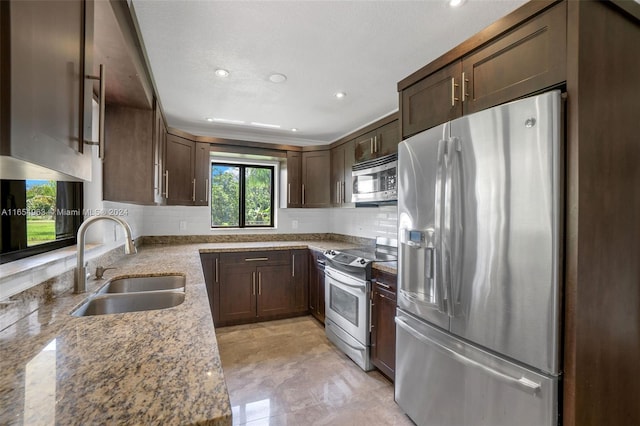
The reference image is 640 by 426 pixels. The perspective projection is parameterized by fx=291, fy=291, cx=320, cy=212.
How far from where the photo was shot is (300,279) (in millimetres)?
3625

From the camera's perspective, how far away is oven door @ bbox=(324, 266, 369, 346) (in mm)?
2453

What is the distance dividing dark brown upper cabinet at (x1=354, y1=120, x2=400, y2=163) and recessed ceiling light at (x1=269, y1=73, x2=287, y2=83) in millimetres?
1069

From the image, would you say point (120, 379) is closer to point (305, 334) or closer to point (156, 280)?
point (156, 280)

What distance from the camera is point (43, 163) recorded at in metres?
0.57

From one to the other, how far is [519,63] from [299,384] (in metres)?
2.45

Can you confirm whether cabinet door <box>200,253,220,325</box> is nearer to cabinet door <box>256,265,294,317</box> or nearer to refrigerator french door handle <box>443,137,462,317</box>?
cabinet door <box>256,265,294,317</box>

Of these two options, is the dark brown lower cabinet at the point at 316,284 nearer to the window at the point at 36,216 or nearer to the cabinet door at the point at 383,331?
the cabinet door at the point at 383,331

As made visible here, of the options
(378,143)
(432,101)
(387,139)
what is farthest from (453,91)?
(378,143)

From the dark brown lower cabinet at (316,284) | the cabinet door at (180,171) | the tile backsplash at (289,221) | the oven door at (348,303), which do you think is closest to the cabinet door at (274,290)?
the dark brown lower cabinet at (316,284)

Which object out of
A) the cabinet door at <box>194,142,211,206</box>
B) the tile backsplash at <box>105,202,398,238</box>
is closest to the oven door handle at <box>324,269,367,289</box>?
the tile backsplash at <box>105,202,398,238</box>

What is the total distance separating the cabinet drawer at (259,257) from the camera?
334 cm

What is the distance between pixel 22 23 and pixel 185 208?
11.4 feet

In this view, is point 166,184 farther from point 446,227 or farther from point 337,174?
point 446,227

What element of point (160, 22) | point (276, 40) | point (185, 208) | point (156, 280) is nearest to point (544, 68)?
point (276, 40)
